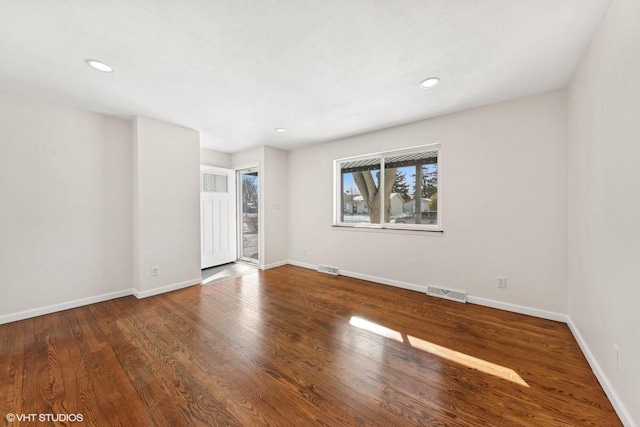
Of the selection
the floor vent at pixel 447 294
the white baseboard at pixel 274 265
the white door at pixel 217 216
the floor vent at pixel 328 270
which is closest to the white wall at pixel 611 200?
the floor vent at pixel 447 294

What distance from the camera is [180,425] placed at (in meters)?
1.32

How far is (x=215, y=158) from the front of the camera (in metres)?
5.02

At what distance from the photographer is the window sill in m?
3.27

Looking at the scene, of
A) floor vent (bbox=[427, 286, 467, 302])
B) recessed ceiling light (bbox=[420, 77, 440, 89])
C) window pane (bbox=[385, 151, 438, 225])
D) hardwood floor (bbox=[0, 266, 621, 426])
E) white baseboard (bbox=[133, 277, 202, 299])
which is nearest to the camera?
hardwood floor (bbox=[0, 266, 621, 426])

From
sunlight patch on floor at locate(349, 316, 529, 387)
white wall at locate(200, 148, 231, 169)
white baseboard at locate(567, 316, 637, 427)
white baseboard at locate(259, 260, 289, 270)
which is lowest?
sunlight patch on floor at locate(349, 316, 529, 387)

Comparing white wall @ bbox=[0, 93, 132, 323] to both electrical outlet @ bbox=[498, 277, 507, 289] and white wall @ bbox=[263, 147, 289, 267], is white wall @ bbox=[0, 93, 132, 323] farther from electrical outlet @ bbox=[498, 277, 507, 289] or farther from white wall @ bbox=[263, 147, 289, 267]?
electrical outlet @ bbox=[498, 277, 507, 289]

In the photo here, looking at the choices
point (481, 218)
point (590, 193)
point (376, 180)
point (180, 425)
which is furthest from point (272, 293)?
point (590, 193)

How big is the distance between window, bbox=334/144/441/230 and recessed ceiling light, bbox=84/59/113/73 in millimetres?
3207

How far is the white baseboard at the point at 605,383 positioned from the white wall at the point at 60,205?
16.0 ft

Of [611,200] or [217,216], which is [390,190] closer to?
[611,200]

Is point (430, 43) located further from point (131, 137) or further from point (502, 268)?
point (131, 137)

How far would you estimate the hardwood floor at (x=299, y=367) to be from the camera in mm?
1403

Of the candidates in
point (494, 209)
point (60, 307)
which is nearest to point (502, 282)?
point (494, 209)

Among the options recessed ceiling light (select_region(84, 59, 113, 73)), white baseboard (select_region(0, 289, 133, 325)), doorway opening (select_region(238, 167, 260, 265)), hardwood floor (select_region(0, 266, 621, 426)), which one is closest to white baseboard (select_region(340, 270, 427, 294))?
hardwood floor (select_region(0, 266, 621, 426))
